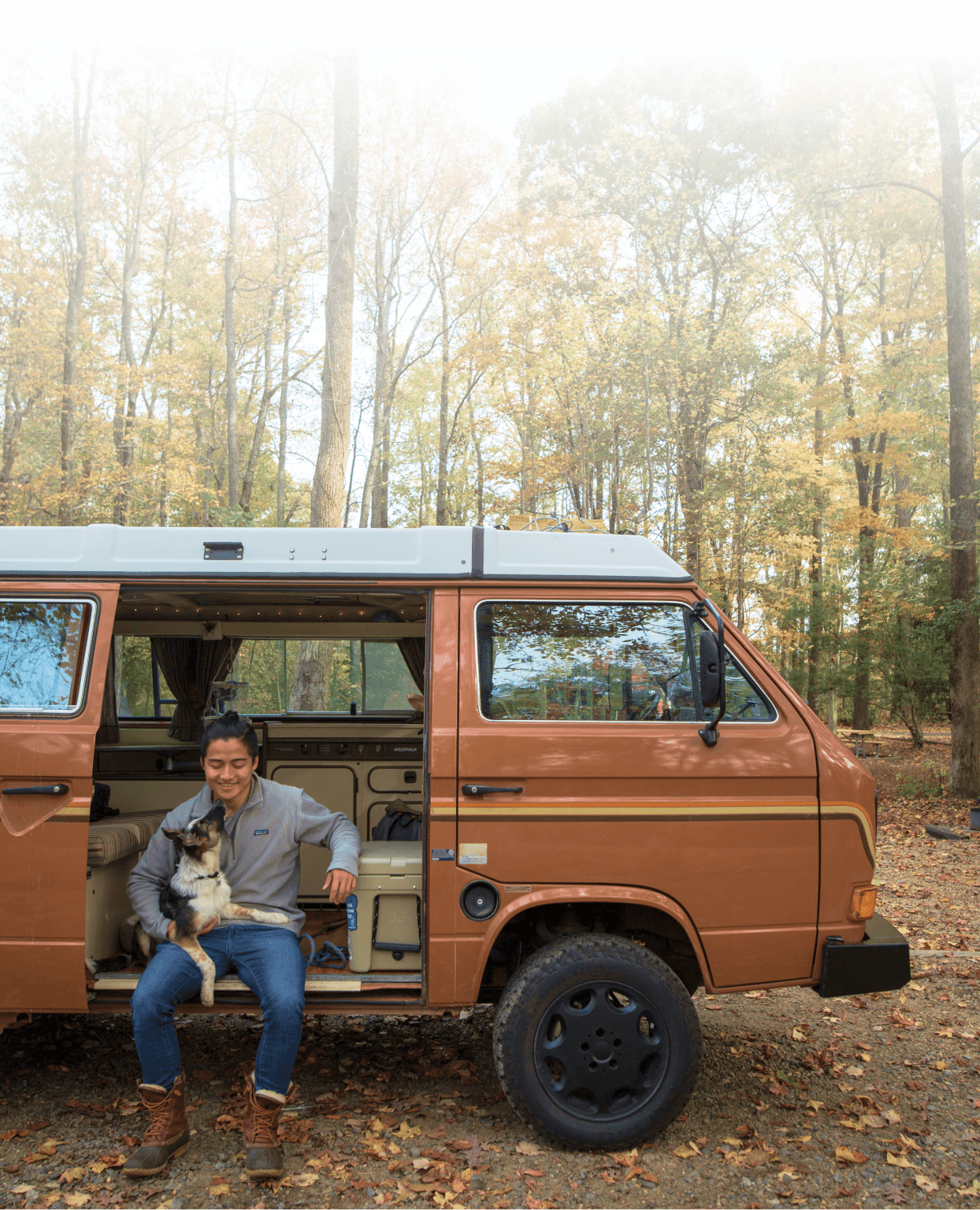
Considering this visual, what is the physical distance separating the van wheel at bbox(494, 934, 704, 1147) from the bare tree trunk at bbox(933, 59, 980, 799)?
10.6m

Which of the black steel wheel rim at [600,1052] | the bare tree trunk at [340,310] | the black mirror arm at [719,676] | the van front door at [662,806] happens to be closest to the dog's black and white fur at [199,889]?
the van front door at [662,806]

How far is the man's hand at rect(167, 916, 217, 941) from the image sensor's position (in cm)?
368

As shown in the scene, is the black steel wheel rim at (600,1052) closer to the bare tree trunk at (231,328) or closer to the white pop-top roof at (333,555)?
the white pop-top roof at (333,555)

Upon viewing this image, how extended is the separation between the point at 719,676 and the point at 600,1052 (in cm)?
160

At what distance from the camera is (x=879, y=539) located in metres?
20.0

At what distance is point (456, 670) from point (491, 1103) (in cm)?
204

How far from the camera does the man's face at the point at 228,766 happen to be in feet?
12.4

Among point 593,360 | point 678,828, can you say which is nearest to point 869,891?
point 678,828

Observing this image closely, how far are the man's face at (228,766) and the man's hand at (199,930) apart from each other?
0.51 metres

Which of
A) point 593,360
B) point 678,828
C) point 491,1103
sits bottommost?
point 491,1103

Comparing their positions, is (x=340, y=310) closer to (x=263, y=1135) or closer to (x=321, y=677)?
(x=321, y=677)

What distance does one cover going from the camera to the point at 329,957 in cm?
426

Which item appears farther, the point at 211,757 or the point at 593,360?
the point at 593,360

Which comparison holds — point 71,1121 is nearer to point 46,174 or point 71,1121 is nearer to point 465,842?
point 465,842
